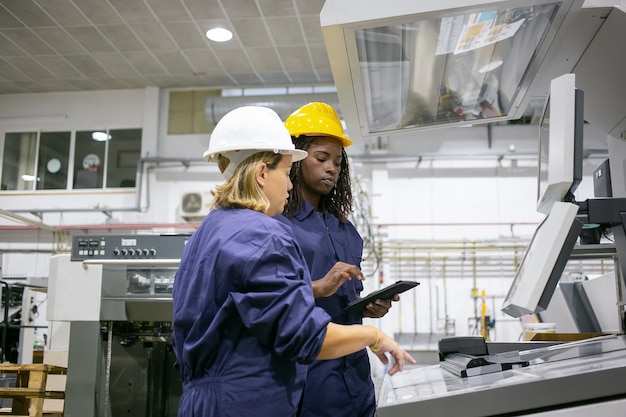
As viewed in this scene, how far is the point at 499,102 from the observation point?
221cm

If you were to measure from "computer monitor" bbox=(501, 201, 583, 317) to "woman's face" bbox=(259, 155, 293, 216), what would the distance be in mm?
567

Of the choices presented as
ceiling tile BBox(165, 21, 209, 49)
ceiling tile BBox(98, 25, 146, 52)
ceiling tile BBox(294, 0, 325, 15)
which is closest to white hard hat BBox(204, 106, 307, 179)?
ceiling tile BBox(294, 0, 325, 15)

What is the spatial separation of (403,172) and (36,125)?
4441 mm

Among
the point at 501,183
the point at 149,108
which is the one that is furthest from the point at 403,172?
the point at 149,108

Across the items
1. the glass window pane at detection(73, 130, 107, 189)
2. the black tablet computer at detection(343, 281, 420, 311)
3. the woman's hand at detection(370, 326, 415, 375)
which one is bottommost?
the woman's hand at detection(370, 326, 415, 375)

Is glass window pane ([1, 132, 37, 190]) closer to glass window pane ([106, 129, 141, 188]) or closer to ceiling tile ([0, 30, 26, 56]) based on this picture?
glass window pane ([106, 129, 141, 188])

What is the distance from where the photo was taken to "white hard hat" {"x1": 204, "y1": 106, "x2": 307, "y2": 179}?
4.70 feet

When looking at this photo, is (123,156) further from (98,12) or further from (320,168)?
(320,168)

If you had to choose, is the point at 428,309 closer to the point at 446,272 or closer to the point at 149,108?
the point at 446,272

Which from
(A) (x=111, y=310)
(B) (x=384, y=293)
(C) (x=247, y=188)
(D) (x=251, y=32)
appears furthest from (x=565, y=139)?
(D) (x=251, y=32)

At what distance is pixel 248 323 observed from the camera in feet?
3.95

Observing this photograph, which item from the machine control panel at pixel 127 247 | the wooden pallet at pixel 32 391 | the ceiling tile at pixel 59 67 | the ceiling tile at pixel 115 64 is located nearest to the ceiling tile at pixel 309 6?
the ceiling tile at pixel 115 64

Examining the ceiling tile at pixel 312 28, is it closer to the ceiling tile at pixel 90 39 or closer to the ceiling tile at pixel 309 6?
the ceiling tile at pixel 309 6

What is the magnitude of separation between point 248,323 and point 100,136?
21.9 feet
